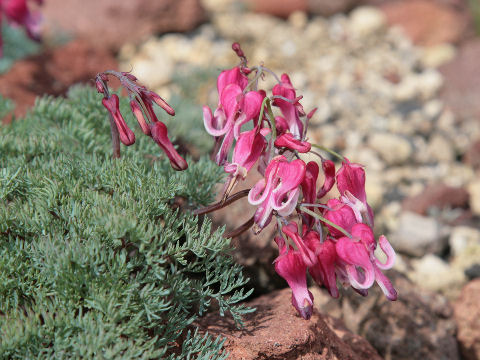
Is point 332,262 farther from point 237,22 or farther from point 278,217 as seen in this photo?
point 237,22

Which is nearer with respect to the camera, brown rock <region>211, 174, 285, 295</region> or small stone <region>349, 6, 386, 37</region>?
brown rock <region>211, 174, 285, 295</region>

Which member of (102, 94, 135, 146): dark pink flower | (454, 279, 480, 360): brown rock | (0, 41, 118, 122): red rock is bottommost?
(454, 279, 480, 360): brown rock

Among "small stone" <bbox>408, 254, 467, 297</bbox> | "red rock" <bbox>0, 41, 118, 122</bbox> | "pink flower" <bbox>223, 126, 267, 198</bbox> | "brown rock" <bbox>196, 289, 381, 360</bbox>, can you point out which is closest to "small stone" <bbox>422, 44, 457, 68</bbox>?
"small stone" <bbox>408, 254, 467, 297</bbox>

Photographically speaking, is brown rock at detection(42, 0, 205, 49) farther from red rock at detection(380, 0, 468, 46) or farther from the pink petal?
the pink petal

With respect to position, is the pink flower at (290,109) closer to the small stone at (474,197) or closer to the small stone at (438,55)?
the small stone at (474,197)

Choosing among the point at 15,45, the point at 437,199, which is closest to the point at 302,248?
the point at 437,199

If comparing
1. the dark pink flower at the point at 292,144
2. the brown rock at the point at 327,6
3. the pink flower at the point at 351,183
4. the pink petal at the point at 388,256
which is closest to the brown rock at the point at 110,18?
the brown rock at the point at 327,6
